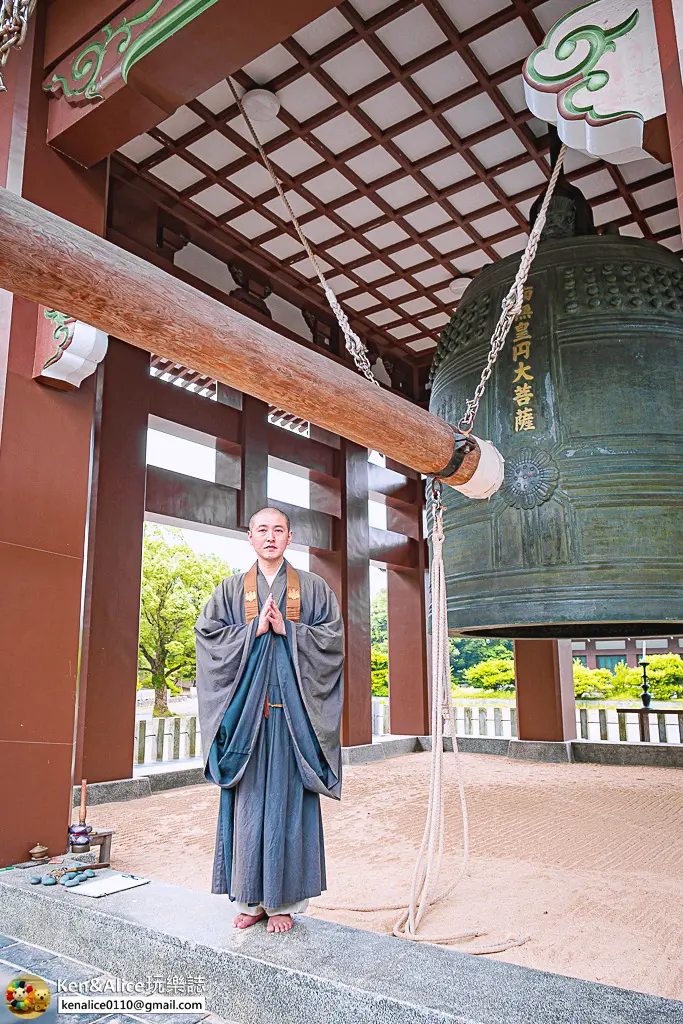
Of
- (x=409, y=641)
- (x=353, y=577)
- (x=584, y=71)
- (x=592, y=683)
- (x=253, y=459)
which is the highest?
(x=253, y=459)

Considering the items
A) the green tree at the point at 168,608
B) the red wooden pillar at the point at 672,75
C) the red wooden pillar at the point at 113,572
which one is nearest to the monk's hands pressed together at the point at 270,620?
the red wooden pillar at the point at 672,75

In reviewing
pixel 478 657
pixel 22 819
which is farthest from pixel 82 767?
pixel 478 657

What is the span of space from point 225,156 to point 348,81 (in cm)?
129

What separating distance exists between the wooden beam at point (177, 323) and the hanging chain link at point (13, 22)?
0.63 metres

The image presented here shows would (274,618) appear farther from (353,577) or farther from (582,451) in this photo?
(353,577)

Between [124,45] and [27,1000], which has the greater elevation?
[124,45]

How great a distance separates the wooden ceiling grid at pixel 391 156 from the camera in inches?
186

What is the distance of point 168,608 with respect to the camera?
1235cm

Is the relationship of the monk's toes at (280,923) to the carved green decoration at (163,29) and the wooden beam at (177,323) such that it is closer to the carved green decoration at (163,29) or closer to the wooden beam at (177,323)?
the wooden beam at (177,323)

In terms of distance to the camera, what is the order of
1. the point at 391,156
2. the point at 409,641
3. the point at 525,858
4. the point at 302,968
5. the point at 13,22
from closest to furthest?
the point at 13,22 < the point at 302,968 < the point at 525,858 < the point at 391,156 < the point at 409,641

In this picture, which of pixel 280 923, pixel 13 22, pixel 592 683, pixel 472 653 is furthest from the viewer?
pixel 472 653

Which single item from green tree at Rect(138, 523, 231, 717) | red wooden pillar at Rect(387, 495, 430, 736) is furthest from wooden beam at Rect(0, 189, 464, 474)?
green tree at Rect(138, 523, 231, 717)

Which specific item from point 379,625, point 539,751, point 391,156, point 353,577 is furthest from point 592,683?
point 391,156

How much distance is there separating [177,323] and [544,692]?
8.53 m
